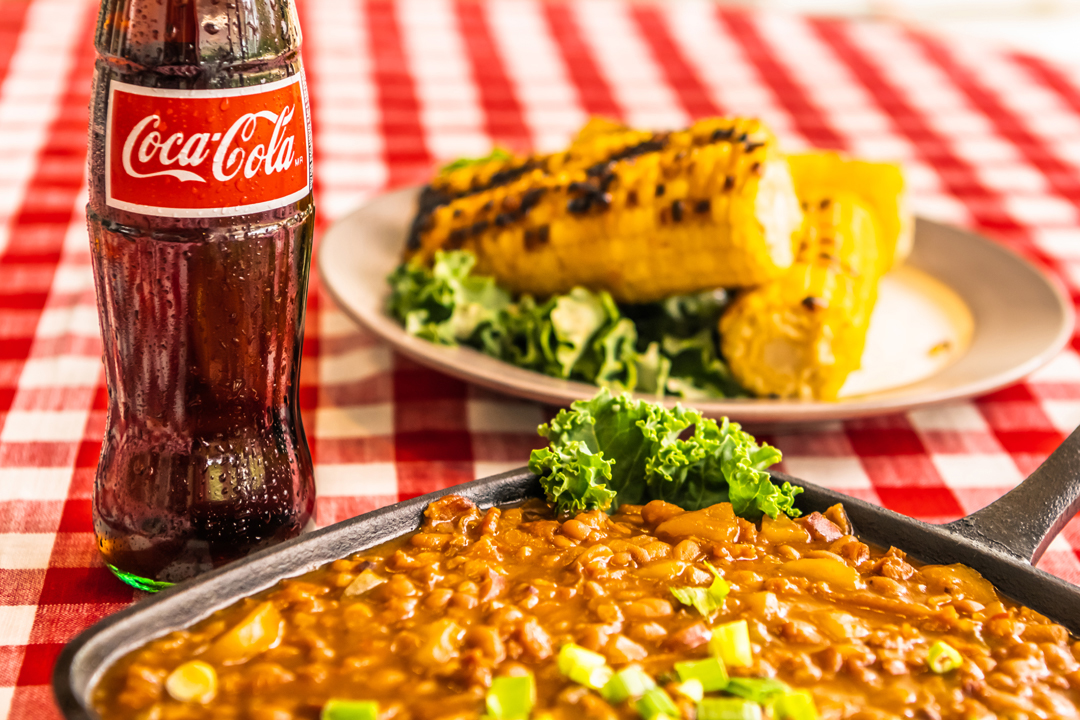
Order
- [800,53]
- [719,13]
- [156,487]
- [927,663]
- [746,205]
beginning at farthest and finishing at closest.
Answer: [719,13] < [800,53] < [746,205] < [156,487] < [927,663]

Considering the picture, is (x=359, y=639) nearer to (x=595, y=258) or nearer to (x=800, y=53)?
(x=595, y=258)

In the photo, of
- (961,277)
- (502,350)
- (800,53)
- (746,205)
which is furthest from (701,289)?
(800,53)

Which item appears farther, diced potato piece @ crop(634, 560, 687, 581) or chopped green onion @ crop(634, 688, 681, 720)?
diced potato piece @ crop(634, 560, 687, 581)

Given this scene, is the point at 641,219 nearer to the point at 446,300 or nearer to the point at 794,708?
the point at 446,300

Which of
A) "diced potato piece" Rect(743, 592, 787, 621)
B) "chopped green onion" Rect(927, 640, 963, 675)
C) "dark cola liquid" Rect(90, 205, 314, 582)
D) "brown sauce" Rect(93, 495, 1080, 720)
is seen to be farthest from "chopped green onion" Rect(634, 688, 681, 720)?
"dark cola liquid" Rect(90, 205, 314, 582)

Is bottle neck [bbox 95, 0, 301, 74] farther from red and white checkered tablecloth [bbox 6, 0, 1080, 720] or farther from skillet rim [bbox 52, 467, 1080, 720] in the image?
red and white checkered tablecloth [bbox 6, 0, 1080, 720]

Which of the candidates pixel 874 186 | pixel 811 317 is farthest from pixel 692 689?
pixel 874 186
